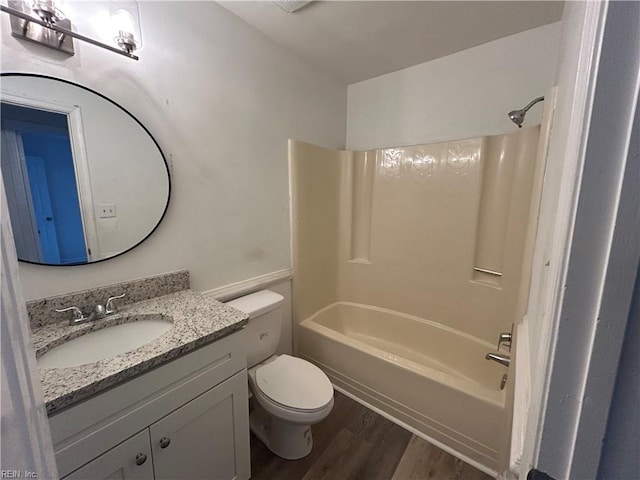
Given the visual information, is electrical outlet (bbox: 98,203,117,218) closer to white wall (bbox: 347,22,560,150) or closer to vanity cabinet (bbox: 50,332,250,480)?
vanity cabinet (bbox: 50,332,250,480)

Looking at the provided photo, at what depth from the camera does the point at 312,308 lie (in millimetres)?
2188

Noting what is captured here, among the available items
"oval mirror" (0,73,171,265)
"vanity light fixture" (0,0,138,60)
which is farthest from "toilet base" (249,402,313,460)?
"vanity light fixture" (0,0,138,60)

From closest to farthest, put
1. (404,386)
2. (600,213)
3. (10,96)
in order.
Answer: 1. (600,213)
2. (10,96)
3. (404,386)

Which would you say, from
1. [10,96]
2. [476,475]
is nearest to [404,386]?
[476,475]

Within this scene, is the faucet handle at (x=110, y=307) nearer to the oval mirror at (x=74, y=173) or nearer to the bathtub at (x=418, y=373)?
the oval mirror at (x=74, y=173)

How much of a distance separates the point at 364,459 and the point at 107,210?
1.79m

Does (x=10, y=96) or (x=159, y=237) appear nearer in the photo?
(x=10, y=96)

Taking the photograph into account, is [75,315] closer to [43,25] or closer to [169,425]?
[169,425]

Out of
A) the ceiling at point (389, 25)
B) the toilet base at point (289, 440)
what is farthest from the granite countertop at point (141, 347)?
the ceiling at point (389, 25)

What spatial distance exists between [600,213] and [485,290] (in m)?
1.85

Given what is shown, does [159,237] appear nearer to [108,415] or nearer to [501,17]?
[108,415]

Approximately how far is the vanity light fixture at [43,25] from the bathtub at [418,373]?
6.31ft

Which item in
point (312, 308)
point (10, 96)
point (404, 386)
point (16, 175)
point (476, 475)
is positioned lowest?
point (476, 475)

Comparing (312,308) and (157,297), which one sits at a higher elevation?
(157,297)
